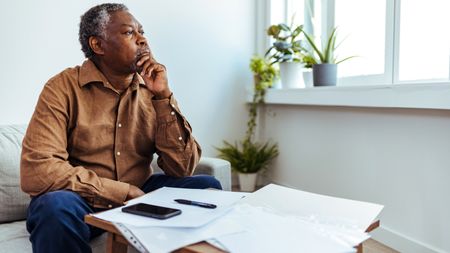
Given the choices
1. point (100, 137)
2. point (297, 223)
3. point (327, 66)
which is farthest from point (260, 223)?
point (327, 66)

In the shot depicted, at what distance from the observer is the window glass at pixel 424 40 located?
5.68 ft

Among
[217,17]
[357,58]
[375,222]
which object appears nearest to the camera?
[375,222]

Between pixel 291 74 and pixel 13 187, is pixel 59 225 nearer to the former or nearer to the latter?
pixel 13 187

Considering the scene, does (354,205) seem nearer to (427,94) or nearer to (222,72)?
(427,94)

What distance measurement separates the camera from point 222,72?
2.81 m

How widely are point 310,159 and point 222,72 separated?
86 cm

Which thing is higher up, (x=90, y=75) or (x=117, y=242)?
(x=90, y=75)

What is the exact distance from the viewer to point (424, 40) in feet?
5.94

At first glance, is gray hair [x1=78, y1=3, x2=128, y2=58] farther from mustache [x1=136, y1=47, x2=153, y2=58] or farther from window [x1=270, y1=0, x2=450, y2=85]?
window [x1=270, y1=0, x2=450, y2=85]

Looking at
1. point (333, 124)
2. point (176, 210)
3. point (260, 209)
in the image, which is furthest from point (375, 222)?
point (333, 124)

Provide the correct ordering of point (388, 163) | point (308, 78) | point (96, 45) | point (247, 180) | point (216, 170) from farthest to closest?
point (247, 180)
point (308, 78)
point (388, 163)
point (216, 170)
point (96, 45)

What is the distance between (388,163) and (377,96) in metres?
0.33

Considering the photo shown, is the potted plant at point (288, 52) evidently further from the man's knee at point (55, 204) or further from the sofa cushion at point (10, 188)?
the man's knee at point (55, 204)

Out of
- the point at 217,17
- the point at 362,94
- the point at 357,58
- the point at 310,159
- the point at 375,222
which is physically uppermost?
the point at 217,17
